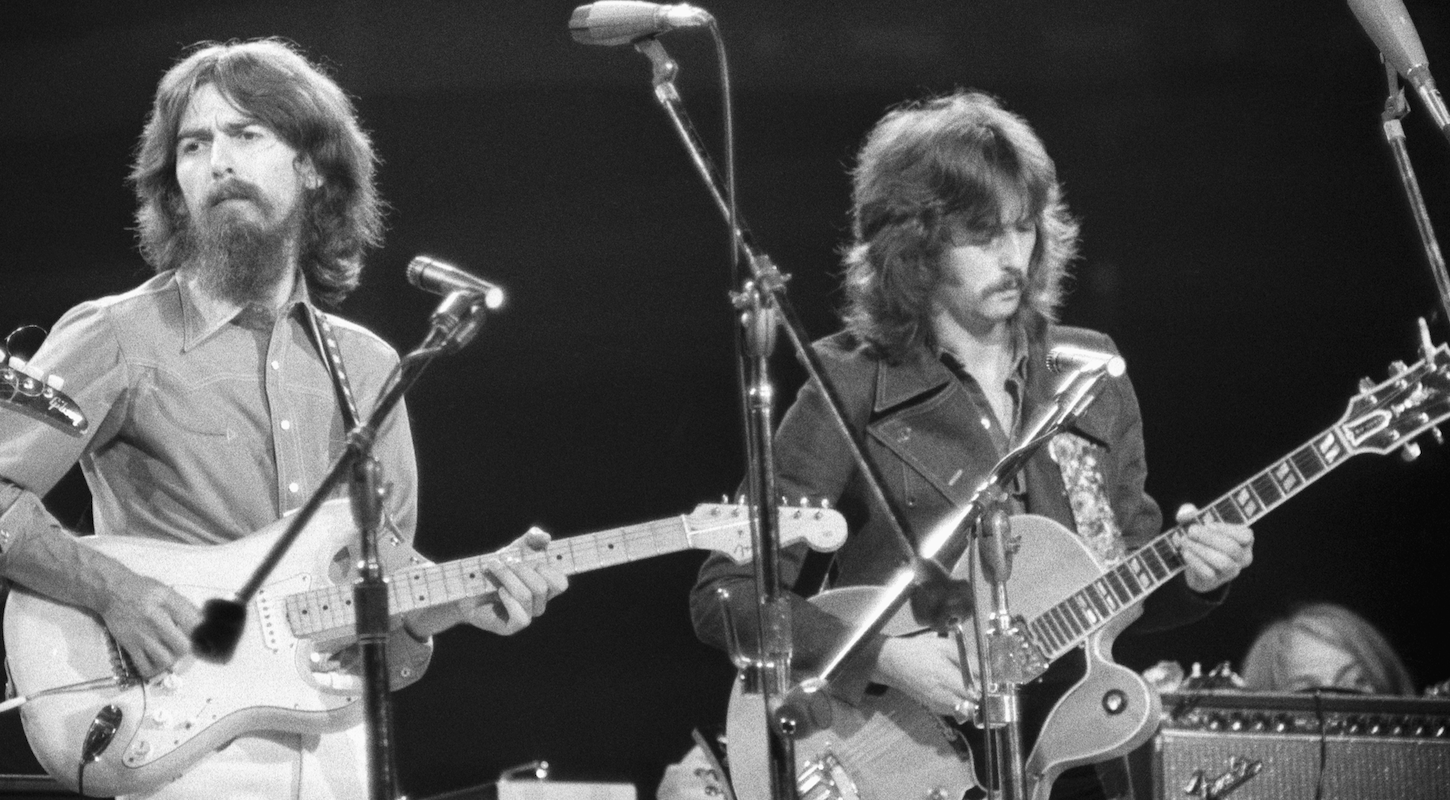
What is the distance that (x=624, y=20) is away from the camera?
3246 mm

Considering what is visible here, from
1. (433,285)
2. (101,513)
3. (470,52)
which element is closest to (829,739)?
(433,285)

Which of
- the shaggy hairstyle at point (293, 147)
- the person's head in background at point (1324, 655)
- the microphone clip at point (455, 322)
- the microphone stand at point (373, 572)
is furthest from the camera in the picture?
the person's head in background at point (1324, 655)

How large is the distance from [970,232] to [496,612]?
5.08 ft

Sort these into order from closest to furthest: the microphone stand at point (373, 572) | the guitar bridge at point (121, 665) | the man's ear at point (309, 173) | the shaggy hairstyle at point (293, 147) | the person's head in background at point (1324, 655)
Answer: the microphone stand at point (373, 572) < the guitar bridge at point (121, 665) < the shaggy hairstyle at point (293, 147) < the man's ear at point (309, 173) < the person's head in background at point (1324, 655)

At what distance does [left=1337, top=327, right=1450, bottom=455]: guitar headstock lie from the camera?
3840 millimetres

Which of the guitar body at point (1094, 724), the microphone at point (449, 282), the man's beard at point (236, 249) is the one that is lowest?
the guitar body at point (1094, 724)

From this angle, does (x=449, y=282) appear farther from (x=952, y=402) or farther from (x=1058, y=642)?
(x=1058, y=642)

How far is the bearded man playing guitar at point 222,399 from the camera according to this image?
3.50 metres

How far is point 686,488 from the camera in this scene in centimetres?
550

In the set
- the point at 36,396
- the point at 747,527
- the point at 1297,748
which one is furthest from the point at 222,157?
the point at 1297,748

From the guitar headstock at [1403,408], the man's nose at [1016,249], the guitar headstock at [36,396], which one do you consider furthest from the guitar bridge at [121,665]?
the guitar headstock at [1403,408]

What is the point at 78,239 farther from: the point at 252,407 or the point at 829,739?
the point at 829,739

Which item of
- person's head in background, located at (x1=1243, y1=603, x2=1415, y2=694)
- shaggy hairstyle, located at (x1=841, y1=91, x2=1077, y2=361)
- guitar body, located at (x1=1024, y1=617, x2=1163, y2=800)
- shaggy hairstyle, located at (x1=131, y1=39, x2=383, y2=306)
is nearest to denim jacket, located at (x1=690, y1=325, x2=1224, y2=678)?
shaggy hairstyle, located at (x1=841, y1=91, x2=1077, y2=361)

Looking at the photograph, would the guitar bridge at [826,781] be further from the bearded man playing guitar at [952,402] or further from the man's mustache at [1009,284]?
the man's mustache at [1009,284]
